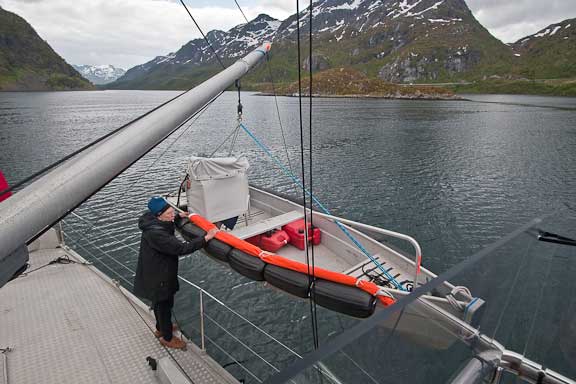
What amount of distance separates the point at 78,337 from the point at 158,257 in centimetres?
227

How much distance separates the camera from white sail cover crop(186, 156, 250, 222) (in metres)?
9.05

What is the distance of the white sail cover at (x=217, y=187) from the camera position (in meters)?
9.05

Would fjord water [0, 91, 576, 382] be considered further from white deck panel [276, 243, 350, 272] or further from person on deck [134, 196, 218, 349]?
person on deck [134, 196, 218, 349]

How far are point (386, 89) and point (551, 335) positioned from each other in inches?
6071

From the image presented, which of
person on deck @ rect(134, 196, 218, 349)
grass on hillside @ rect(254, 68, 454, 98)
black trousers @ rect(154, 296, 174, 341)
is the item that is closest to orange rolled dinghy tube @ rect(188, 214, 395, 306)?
person on deck @ rect(134, 196, 218, 349)

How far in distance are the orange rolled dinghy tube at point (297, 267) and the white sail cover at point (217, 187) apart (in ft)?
3.84

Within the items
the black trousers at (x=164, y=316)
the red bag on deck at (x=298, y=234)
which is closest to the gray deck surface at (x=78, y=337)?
the black trousers at (x=164, y=316)

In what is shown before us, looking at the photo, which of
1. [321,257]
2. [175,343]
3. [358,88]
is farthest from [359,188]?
[358,88]

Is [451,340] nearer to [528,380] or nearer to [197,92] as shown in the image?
[528,380]

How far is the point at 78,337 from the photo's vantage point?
18.7ft

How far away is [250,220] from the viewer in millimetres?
11305

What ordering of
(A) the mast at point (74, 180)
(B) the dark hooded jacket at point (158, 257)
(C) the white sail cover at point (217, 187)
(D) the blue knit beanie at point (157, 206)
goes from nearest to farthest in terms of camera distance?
(A) the mast at point (74, 180) → (B) the dark hooded jacket at point (158, 257) → (D) the blue knit beanie at point (157, 206) → (C) the white sail cover at point (217, 187)

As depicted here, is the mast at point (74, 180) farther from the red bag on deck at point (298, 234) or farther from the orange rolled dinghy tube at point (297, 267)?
the red bag on deck at point (298, 234)

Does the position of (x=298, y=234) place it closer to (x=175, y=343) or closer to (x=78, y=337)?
(x=175, y=343)
